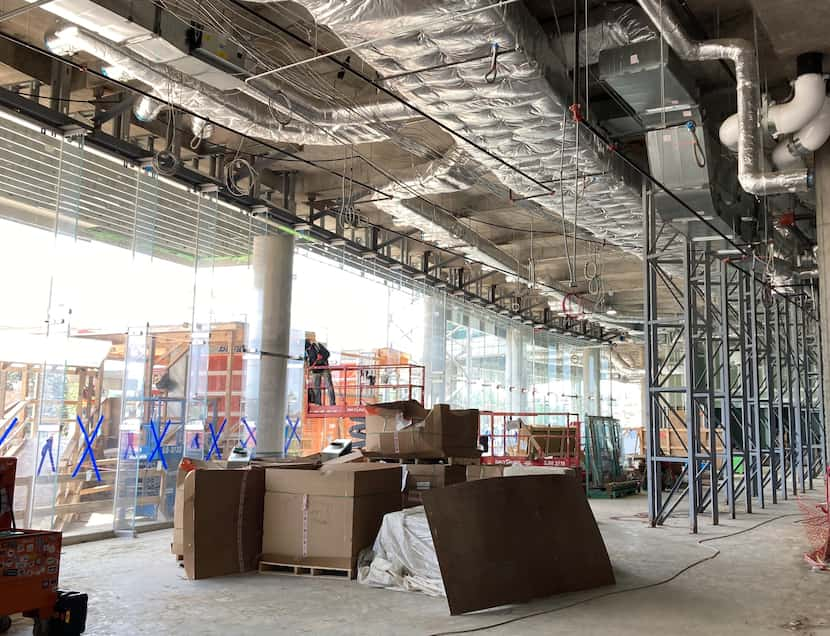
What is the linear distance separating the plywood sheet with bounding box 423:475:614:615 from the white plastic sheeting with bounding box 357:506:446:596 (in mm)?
567

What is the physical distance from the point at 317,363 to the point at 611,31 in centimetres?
839

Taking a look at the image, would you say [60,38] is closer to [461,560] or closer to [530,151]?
[530,151]

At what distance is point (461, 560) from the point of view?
6.14 m

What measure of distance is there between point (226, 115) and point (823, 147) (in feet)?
27.6

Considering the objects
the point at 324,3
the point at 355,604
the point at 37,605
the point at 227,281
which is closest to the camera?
the point at 37,605

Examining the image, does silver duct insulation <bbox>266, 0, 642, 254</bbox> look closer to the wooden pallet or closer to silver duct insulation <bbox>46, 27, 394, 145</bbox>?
silver duct insulation <bbox>46, 27, 394, 145</bbox>

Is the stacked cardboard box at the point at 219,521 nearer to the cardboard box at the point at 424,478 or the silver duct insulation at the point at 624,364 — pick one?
the cardboard box at the point at 424,478

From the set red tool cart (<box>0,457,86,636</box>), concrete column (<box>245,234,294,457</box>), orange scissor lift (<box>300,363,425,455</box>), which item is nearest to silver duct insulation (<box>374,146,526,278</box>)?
concrete column (<box>245,234,294,457</box>)

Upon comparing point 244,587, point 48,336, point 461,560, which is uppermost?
point 48,336

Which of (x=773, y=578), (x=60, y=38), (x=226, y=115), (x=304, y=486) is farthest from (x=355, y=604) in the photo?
(x=60, y=38)

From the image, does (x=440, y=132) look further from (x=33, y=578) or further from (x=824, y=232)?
(x=33, y=578)

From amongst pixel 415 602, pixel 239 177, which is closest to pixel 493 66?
pixel 415 602

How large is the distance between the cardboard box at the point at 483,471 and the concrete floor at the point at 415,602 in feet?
7.02

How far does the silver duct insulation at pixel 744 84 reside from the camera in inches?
277
